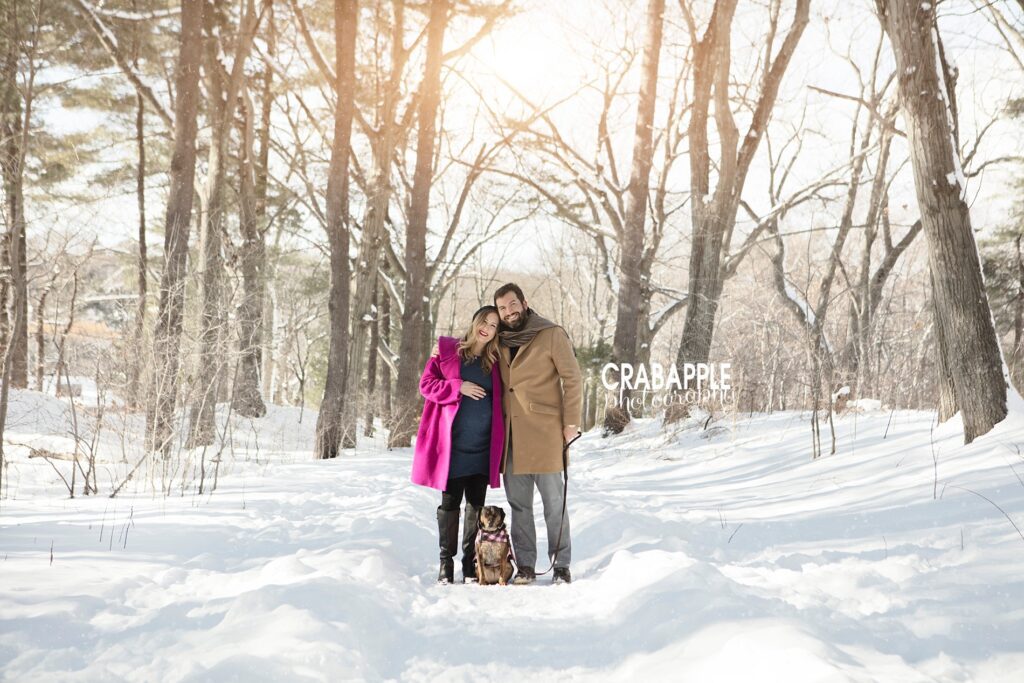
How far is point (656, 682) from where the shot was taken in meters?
2.49

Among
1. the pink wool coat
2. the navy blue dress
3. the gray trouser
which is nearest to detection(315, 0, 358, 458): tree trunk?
the pink wool coat

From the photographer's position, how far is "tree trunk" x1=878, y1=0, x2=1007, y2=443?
5.57m

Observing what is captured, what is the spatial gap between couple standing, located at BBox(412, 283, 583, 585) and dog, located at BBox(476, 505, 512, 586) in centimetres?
14

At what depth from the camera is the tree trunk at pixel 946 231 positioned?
557 cm

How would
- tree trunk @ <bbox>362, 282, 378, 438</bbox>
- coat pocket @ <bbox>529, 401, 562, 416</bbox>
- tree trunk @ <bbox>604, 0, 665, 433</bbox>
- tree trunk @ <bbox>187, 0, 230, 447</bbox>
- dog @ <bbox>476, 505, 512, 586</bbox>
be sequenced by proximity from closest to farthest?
dog @ <bbox>476, 505, 512, 586</bbox>, coat pocket @ <bbox>529, 401, 562, 416</bbox>, tree trunk @ <bbox>187, 0, 230, 447</bbox>, tree trunk @ <bbox>604, 0, 665, 433</bbox>, tree trunk @ <bbox>362, 282, 378, 438</bbox>

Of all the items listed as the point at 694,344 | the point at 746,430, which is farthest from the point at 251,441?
the point at 746,430

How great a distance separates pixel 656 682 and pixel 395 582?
1728 mm

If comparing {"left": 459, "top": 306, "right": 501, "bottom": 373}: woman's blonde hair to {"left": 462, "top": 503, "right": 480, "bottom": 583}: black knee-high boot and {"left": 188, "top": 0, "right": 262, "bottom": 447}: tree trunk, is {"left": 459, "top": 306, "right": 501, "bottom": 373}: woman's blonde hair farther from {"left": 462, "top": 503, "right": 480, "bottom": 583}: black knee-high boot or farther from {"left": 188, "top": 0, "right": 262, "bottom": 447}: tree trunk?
{"left": 188, "top": 0, "right": 262, "bottom": 447}: tree trunk

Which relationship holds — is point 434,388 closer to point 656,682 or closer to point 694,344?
point 656,682

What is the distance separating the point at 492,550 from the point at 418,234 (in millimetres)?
9691

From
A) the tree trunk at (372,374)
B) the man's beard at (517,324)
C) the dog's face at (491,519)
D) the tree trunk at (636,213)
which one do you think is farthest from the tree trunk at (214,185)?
the tree trunk at (636,213)

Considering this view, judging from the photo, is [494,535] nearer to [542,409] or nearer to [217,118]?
[542,409]

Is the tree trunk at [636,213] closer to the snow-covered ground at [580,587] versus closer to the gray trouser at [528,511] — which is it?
the snow-covered ground at [580,587]

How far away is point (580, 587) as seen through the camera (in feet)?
12.8
